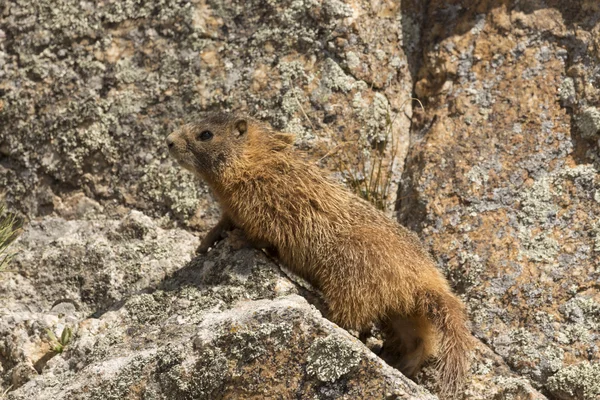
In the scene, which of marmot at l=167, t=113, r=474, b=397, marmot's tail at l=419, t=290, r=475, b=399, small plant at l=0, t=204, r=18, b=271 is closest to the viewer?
marmot's tail at l=419, t=290, r=475, b=399

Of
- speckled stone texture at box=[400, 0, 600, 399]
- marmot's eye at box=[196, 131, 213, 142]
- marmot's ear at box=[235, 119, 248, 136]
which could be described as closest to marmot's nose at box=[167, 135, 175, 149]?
marmot's eye at box=[196, 131, 213, 142]

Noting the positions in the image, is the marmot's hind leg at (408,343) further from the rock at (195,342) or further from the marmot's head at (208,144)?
the marmot's head at (208,144)

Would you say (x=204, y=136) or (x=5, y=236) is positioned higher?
(x=204, y=136)

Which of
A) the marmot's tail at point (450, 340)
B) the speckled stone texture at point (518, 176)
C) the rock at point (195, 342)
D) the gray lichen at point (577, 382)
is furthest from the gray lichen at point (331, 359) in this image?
the gray lichen at point (577, 382)

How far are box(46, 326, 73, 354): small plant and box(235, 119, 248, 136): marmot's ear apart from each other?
2.32 m

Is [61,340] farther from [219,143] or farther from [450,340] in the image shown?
[450,340]

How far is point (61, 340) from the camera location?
7055 mm

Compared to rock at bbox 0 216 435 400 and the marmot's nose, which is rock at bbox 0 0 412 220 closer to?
the marmot's nose

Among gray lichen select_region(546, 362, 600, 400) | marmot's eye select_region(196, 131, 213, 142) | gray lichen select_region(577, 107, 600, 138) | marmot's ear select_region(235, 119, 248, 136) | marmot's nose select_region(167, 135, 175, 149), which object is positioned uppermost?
gray lichen select_region(577, 107, 600, 138)

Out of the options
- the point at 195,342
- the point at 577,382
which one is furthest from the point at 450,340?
the point at 195,342

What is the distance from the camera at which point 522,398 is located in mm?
6605

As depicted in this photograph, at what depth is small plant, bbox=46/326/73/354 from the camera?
700 centimetres

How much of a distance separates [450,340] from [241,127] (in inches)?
108

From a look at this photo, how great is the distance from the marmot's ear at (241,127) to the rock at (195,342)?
1.06 metres
